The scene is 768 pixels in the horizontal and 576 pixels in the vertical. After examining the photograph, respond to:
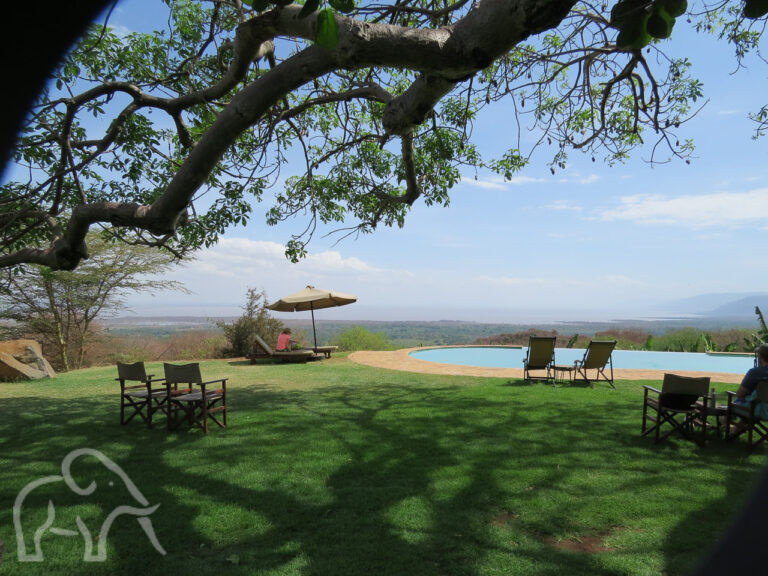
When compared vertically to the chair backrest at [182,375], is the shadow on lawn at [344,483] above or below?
below

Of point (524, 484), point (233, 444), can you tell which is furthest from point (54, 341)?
point (524, 484)

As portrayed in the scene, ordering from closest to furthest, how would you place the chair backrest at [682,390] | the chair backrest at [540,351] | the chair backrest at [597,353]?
the chair backrest at [682,390] < the chair backrest at [597,353] < the chair backrest at [540,351]

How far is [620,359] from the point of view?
709 inches

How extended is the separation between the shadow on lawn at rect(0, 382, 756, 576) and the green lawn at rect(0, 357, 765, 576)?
0.05ft

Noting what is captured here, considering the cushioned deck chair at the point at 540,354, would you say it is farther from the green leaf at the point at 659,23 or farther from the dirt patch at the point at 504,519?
the green leaf at the point at 659,23

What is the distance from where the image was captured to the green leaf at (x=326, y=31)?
1.85 m

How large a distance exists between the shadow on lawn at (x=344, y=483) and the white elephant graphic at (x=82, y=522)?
0.23ft

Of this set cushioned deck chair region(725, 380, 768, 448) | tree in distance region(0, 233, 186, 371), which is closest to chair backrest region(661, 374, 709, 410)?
cushioned deck chair region(725, 380, 768, 448)

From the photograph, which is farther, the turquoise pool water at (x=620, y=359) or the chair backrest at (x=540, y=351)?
the turquoise pool water at (x=620, y=359)

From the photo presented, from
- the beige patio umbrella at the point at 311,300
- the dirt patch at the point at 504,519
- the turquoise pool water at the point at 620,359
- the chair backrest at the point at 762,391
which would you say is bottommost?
the turquoise pool water at the point at 620,359

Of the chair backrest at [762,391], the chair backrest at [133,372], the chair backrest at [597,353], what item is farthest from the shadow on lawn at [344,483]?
the chair backrest at [597,353]

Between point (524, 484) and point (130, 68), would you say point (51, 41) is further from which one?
point (130, 68)

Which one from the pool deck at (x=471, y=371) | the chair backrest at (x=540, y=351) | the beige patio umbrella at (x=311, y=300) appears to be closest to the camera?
the chair backrest at (x=540, y=351)

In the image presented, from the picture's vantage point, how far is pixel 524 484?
4328 mm
